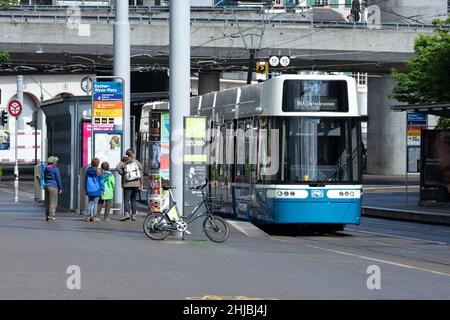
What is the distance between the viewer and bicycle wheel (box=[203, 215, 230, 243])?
22.5m

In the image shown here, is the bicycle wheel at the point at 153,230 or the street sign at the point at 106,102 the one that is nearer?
the bicycle wheel at the point at 153,230

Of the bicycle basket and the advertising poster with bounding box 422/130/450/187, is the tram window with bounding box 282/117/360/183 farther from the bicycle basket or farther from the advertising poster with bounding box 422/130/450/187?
the advertising poster with bounding box 422/130/450/187

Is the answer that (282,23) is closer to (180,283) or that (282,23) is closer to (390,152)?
(390,152)

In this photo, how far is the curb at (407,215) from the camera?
35.3 meters

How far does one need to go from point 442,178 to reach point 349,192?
1542 centimetres

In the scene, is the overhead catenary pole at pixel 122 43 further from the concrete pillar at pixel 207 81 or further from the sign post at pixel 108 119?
the concrete pillar at pixel 207 81

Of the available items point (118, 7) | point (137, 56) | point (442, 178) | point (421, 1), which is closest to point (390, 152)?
point (421, 1)

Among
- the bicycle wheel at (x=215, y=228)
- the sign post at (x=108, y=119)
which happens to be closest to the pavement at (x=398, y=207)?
the sign post at (x=108, y=119)

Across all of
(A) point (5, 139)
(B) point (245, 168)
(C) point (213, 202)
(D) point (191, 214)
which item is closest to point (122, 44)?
(B) point (245, 168)

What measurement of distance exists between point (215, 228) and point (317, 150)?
14.5ft

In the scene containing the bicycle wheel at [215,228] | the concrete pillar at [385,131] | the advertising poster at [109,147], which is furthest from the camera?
the concrete pillar at [385,131]

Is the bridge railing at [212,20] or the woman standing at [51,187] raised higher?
the bridge railing at [212,20]

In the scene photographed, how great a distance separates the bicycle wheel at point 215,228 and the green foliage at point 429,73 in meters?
29.7

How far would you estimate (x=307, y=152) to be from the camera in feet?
85.6
